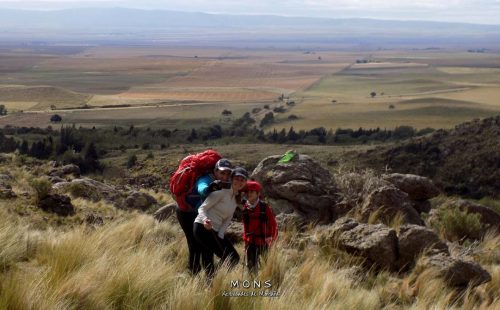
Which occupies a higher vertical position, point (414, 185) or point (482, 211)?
point (414, 185)

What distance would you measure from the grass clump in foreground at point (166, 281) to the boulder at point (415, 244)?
1.71 feet

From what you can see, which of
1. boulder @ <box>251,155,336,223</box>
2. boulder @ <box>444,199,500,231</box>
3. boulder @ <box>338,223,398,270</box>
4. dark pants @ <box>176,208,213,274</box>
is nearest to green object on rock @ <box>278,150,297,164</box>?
boulder @ <box>251,155,336,223</box>

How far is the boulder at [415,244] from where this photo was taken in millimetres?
7023

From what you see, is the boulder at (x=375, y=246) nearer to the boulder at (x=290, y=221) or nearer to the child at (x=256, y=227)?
the child at (x=256, y=227)

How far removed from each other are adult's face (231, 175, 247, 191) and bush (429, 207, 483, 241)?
534 cm

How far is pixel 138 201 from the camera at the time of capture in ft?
51.1

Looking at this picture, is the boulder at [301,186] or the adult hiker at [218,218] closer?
the adult hiker at [218,218]

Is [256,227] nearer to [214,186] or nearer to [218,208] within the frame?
[218,208]

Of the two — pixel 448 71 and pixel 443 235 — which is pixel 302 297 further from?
pixel 448 71

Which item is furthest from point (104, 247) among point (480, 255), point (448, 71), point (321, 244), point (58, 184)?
point (448, 71)

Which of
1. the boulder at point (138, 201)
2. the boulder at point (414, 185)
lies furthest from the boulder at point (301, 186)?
the boulder at point (138, 201)

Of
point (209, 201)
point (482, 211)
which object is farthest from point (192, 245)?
point (482, 211)

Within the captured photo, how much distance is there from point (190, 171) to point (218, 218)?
48 centimetres

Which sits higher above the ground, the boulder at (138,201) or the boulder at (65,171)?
the boulder at (138,201)
